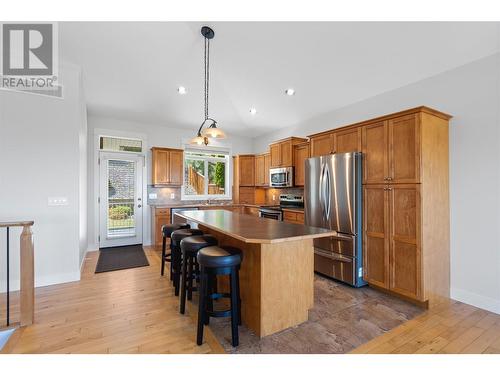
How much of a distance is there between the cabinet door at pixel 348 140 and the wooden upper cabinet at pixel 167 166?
3678 mm

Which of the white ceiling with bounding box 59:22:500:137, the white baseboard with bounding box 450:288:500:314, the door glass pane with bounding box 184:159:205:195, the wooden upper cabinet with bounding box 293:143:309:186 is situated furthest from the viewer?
the door glass pane with bounding box 184:159:205:195

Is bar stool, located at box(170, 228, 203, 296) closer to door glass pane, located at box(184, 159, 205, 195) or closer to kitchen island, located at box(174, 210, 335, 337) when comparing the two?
kitchen island, located at box(174, 210, 335, 337)

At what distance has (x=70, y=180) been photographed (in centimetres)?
345

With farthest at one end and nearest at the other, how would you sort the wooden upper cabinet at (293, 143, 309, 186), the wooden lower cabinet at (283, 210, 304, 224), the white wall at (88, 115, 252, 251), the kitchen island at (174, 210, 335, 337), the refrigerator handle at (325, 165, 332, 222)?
the white wall at (88, 115, 252, 251) → the wooden upper cabinet at (293, 143, 309, 186) → the wooden lower cabinet at (283, 210, 304, 224) → the refrigerator handle at (325, 165, 332, 222) → the kitchen island at (174, 210, 335, 337)

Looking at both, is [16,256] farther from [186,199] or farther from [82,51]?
[186,199]

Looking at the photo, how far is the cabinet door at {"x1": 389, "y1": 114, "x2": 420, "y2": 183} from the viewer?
2697 mm

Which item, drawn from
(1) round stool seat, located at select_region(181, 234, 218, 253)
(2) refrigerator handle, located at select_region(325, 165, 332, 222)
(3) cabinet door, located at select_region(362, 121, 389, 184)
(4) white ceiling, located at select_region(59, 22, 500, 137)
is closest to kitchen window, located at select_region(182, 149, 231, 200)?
(4) white ceiling, located at select_region(59, 22, 500, 137)

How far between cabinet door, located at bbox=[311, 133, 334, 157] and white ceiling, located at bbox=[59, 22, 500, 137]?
877 mm

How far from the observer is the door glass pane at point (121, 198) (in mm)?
5383

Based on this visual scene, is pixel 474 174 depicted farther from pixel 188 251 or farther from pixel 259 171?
pixel 259 171

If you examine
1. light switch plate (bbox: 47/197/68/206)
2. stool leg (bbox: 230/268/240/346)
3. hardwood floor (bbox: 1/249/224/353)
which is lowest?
hardwood floor (bbox: 1/249/224/353)

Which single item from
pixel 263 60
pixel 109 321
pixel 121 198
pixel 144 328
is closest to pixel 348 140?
pixel 263 60

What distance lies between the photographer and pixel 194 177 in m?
6.48

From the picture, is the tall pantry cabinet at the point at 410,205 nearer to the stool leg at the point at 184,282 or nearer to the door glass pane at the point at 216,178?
the stool leg at the point at 184,282
